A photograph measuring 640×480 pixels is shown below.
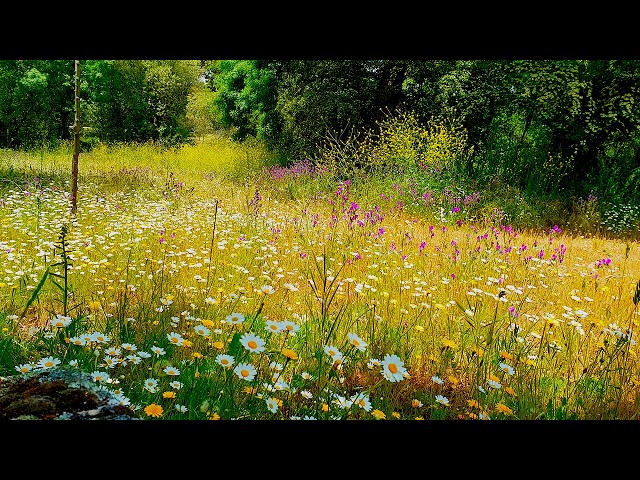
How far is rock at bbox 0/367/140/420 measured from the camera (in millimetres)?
1122

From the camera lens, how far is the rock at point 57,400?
3.68ft

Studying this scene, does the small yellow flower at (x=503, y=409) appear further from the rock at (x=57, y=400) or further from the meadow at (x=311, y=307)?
the rock at (x=57, y=400)

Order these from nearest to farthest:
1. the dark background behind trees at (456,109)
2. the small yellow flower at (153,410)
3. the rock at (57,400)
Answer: the rock at (57,400), the small yellow flower at (153,410), the dark background behind trees at (456,109)

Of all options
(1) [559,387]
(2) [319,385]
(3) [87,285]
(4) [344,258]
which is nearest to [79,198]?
(3) [87,285]

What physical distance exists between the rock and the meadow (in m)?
0.20

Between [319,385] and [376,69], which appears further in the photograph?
[376,69]

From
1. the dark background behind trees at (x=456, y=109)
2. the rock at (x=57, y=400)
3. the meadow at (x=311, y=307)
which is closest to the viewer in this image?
the rock at (x=57, y=400)

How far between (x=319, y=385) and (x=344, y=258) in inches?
89.9

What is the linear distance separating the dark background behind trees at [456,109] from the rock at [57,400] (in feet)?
24.3

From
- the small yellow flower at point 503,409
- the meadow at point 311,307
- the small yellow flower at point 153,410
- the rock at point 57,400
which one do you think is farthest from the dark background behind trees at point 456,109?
the rock at point 57,400

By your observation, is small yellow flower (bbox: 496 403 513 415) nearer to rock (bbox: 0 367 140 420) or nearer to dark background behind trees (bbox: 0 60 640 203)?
rock (bbox: 0 367 140 420)
